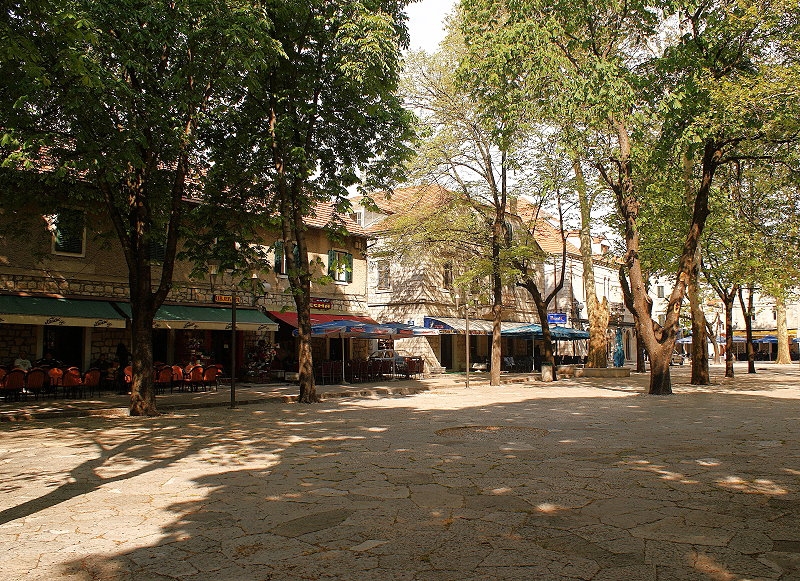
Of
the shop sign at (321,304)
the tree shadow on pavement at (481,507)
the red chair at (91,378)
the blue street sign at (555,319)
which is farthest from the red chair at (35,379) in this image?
the blue street sign at (555,319)

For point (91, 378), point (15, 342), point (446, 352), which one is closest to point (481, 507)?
point (91, 378)

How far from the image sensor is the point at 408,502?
237 inches

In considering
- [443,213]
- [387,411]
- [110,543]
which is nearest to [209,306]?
[443,213]

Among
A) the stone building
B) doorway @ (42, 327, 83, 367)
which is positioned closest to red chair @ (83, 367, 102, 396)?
the stone building

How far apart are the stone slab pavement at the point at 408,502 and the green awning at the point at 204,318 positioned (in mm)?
9557

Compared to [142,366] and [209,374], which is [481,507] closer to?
[142,366]

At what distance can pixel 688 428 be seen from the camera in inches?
429

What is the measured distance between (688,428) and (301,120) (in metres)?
11.6

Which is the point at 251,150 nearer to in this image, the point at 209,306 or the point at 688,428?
the point at 209,306

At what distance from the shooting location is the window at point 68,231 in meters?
16.4

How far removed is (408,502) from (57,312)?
16.4 m

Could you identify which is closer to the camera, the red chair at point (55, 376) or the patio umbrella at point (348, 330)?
the red chair at point (55, 376)

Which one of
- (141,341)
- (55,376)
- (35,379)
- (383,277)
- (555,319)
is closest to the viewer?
(141,341)

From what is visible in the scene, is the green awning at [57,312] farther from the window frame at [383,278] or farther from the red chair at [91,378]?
the window frame at [383,278]
